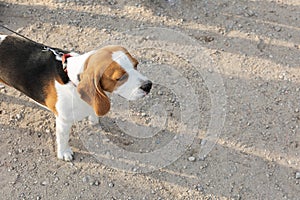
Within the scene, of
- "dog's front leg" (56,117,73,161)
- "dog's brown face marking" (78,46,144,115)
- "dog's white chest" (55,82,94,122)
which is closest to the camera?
"dog's brown face marking" (78,46,144,115)

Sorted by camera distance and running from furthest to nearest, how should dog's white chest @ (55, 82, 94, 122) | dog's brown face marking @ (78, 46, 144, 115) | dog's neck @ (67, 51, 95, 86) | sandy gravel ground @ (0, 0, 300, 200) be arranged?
sandy gravel ground @ (0, 0, 300, 200), dog's white chest @ (55, 82, 94, 122), dog's neck @ (67, 51, 95, 86), dog's brown face marking @ (78, 46, 144, 115)

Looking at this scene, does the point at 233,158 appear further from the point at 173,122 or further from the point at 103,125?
the point at 103,125

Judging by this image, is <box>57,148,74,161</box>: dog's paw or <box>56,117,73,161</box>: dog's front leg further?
<box>57,148,74,161</box>: dog's paw

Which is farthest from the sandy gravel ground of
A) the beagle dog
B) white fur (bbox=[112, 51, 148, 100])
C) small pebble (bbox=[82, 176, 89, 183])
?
white fur (bbox=[112, 51, 148, 100])

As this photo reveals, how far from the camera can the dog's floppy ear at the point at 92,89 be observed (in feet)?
11.9

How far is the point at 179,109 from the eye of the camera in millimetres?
5203

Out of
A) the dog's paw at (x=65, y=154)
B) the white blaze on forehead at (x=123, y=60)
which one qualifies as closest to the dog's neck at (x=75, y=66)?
the white blaze on forehead at (x=123, y=60)

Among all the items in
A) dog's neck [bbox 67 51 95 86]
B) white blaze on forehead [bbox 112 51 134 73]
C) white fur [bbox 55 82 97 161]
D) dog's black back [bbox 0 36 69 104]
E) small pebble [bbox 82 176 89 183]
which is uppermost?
white blaze on forehead [bbox 112 51 134 73]

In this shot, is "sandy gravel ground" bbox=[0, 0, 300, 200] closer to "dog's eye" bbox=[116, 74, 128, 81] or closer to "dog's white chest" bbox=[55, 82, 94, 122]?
"dog's white chest" bbox=[55, 82, 94, 122]

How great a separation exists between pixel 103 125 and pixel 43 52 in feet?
4.30

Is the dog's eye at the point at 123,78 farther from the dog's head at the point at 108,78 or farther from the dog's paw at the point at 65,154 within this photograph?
the dog's paw at the point at 65,154

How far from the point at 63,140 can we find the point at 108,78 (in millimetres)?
1306

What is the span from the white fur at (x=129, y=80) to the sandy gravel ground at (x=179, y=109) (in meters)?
1.27

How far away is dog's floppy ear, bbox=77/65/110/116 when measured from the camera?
362 centimetres
